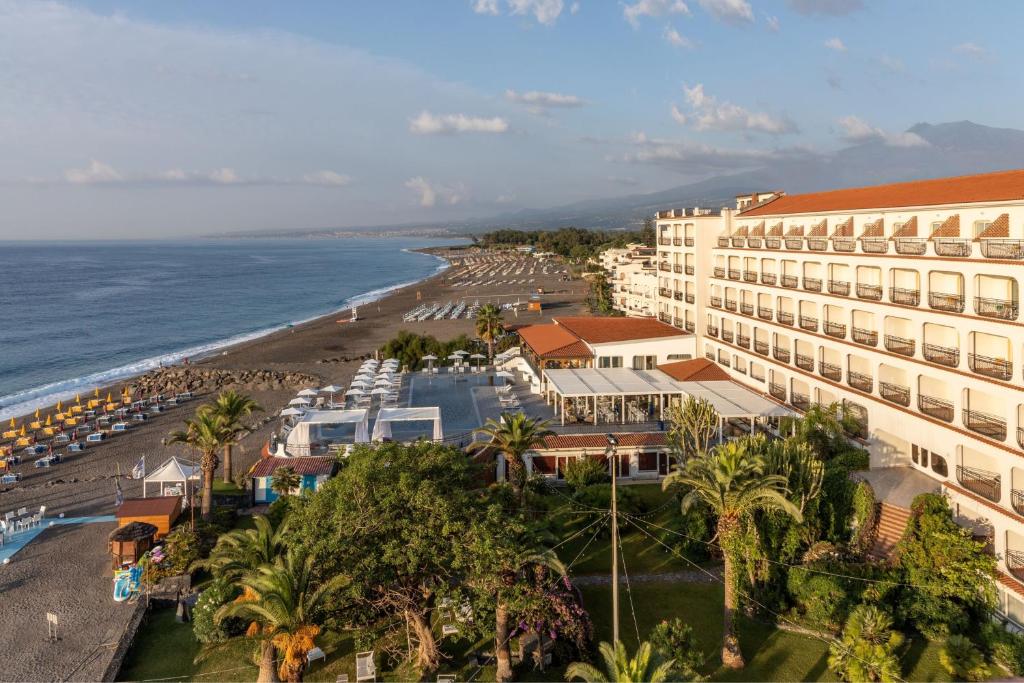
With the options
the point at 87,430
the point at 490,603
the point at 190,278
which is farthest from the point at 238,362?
the point at 190,278

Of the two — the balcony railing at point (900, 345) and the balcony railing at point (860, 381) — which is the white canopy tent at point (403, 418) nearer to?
the balcony railing at point (860, 381)

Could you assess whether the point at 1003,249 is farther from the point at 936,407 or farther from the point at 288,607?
the point at 288,607

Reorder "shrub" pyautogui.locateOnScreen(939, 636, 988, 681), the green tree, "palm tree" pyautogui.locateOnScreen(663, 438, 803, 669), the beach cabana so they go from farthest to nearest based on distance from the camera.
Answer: the beach cabana < "palm tree" pyautogui.locateOnScreen(663, 438, 803, 669) < "shrub" pyautogui.locateOnScreen(939, 636, 988, 681) < the green tree

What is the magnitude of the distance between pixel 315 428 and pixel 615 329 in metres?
18.5

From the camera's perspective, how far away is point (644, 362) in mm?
40188

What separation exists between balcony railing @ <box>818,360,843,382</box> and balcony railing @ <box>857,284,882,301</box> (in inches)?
126

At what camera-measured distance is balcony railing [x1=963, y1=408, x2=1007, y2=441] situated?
20.8 metres

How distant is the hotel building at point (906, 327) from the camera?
68.6 feet

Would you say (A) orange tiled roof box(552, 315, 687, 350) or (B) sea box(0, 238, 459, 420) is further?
(B) sea box(0, 238, 459, 420)

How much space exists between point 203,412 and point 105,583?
740 cm

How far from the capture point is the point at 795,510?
16.6 meters

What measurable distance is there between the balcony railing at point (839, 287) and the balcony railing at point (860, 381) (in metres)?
3.17

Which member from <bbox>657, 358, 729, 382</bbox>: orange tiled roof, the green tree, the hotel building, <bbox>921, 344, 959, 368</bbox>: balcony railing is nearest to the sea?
<bbox>657, 358, 729, 382</bbox>: orange tiled roof

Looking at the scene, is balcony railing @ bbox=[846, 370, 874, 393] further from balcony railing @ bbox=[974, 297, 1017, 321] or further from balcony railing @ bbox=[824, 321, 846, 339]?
balcony railing @ bbox=[974, 297, 1017, 321]
